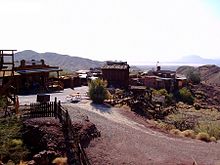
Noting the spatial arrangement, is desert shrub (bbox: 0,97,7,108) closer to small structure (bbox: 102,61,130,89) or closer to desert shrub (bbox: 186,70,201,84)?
small structure (bbox: 102,61,130,89)

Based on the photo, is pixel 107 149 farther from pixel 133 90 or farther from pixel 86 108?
pixel 133 90

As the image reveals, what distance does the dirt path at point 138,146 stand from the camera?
70.6 feet

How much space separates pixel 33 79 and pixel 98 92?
11.2m

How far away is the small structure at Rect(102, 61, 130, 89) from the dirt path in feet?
62.8

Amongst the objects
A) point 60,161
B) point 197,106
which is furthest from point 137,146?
point 197,106

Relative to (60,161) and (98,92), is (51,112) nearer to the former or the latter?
(60,161)

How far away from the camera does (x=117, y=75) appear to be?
50312 mm

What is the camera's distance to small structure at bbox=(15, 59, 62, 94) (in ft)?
135

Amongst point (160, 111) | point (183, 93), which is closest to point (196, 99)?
point (183, 93)

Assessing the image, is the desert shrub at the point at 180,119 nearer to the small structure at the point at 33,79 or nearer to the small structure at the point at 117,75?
the small structure at the point at 117,75

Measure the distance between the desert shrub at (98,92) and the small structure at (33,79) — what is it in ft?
26.5

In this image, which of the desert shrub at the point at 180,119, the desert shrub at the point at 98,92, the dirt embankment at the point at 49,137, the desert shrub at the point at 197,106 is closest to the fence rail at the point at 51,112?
the dirt embankment at the point at 49,137

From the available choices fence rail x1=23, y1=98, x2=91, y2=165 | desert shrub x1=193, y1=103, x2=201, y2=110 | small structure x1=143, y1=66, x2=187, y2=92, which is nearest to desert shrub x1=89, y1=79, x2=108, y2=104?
fence rail x1=23, y1=98, x2=91, y2=165

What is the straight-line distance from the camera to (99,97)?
35812mm
